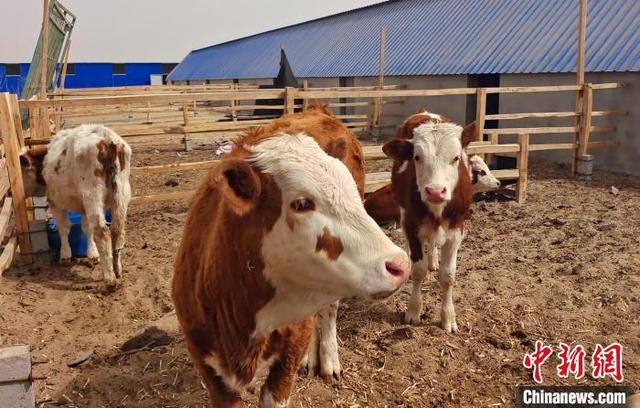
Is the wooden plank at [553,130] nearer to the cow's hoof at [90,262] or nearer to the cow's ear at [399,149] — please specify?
the cow's ear at [399,149]

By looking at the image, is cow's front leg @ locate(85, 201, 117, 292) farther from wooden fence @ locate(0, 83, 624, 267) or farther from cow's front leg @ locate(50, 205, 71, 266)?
wooden fence @ locate(0, 83, 624, 267)

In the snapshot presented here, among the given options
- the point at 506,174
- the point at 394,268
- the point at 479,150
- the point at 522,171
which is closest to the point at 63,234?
the point at 394,268

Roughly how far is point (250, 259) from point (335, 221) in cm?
42

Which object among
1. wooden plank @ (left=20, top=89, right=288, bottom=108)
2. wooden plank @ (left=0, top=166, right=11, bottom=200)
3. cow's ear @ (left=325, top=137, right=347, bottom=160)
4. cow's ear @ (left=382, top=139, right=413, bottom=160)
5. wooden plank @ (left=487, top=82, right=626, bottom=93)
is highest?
wooden plank @ (left=487, top=82, right=626, bottom=93)

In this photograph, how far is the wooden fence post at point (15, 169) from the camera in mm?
5980

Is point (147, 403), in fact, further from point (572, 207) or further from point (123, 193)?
point (572, 207)

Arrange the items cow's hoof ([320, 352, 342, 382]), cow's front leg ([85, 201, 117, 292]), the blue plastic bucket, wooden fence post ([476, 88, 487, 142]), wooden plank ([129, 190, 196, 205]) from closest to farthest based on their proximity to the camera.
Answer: cow's hoof ([320, 352, 342, 382]) < cow's front leg ([85, 201, 117, 292]) < the blue plastic bucket < wooden plank ([129, 190, 196, 205]) < wooden fence post ([476, 88, 487, 142])

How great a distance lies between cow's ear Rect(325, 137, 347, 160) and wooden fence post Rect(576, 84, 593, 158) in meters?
9.84

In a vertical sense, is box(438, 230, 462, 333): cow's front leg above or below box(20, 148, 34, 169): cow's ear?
below

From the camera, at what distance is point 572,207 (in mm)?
8438

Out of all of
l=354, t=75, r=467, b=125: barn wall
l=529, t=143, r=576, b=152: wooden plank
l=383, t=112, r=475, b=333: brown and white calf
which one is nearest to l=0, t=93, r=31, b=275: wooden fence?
l=383, t=112, r=475, b=333: brown and white calf

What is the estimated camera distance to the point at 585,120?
11.1m

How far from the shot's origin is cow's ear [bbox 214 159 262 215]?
2.02m

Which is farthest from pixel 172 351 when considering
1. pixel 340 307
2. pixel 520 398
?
pixel 520 398
